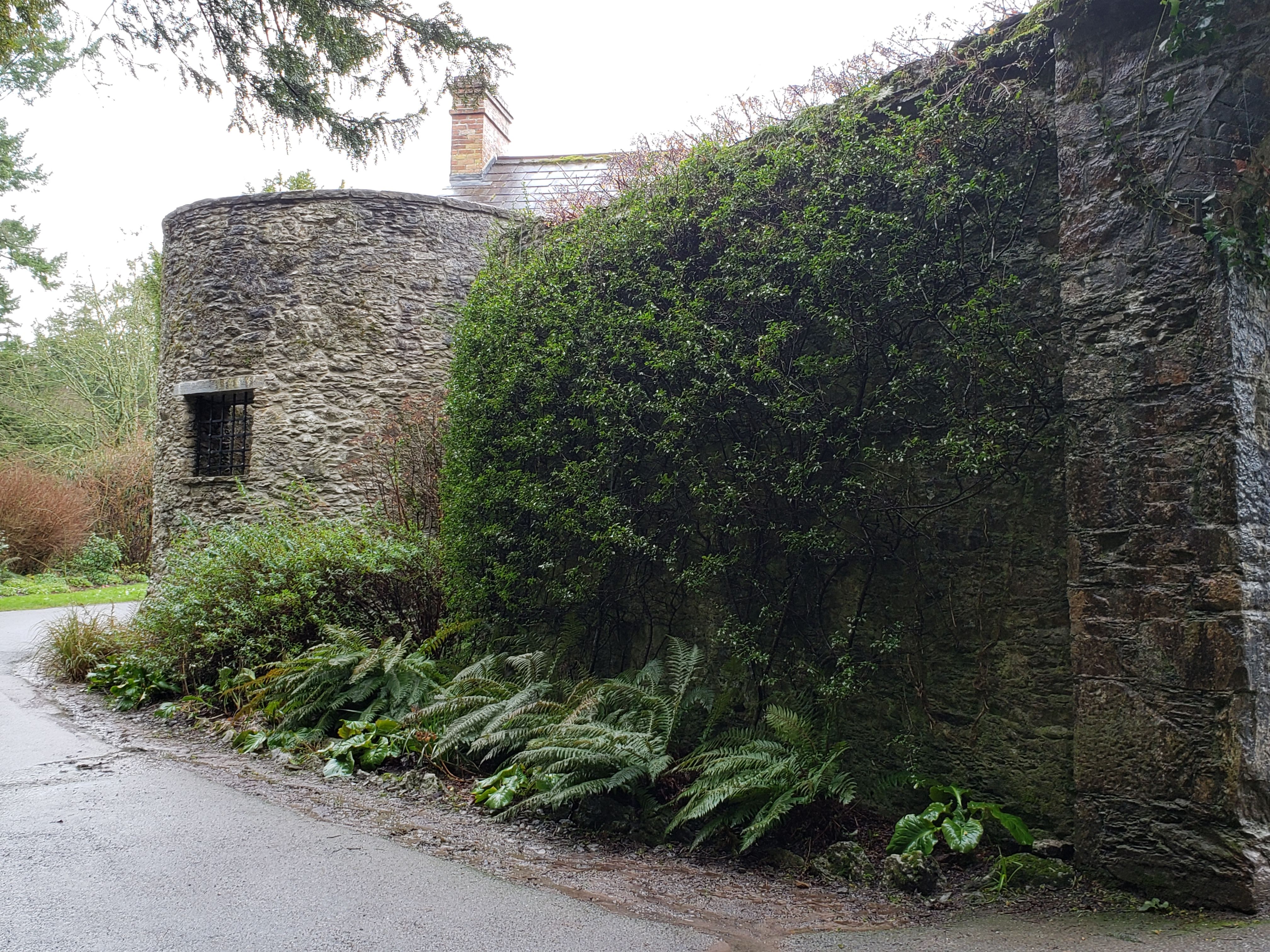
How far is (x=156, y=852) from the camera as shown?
4.31 metres

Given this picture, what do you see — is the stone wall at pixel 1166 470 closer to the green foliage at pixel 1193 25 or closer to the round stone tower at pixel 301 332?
the green foliage at pixel 1193 25

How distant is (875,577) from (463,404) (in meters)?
3.79

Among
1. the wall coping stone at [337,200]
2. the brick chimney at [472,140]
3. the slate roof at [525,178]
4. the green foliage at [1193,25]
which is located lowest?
the green foliage at [1193,25]

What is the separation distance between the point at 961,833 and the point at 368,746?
386cm

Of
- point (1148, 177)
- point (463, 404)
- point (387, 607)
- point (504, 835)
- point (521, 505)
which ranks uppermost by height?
point (1148, 177)

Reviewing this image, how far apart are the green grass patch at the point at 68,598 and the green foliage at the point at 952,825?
51.7 ft

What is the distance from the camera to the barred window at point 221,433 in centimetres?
1119

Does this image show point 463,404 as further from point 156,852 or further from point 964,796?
point 964,796

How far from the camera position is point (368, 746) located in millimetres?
6012

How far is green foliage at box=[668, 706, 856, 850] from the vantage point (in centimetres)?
425

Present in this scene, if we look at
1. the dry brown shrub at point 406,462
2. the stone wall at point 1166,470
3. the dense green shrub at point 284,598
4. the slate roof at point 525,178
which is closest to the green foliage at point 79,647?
the dense green shrub at point 284,598

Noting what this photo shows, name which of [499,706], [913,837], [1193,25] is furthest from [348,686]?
[1193,25]

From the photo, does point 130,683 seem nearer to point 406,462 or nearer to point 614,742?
point 406,462

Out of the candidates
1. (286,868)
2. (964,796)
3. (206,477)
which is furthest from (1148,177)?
(206,477)
